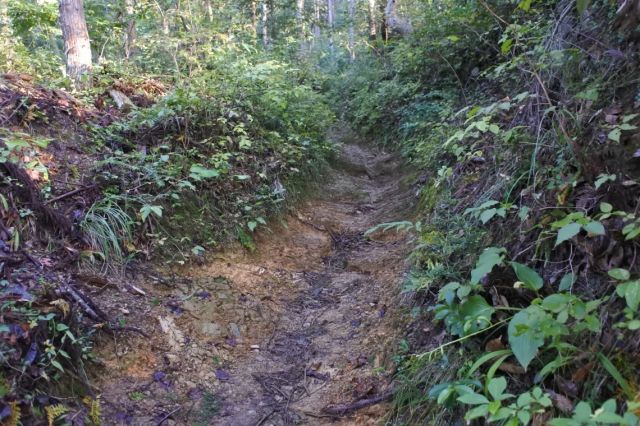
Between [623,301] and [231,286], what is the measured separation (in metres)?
3.74

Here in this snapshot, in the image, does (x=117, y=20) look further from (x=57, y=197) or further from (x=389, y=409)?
(x=389, y=409)

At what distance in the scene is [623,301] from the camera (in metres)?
2.30

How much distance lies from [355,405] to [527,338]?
1572 mm

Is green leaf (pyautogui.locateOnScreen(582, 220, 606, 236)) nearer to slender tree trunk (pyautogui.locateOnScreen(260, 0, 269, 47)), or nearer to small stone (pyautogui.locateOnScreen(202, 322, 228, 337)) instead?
small stone (pyautogui.locateOnScreen(202, 322, 228, 337))

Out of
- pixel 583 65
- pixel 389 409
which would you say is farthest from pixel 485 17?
pixel 389 409

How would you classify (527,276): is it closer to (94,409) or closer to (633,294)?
(633,294)

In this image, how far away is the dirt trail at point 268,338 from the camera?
351cm

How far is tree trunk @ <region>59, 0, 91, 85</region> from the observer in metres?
7.56

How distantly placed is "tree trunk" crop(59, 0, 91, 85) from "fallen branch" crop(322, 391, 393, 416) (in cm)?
695

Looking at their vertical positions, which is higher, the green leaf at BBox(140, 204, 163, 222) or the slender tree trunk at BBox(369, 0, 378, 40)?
the slender tree trunk at BBox(369, 0, 378, 40)

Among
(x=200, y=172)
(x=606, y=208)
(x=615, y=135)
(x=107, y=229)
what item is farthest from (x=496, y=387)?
(x=200, y=172)

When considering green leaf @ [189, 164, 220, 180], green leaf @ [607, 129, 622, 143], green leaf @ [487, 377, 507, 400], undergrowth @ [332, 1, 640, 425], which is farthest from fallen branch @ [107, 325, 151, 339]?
green leaf @ [607, 129, 622, 143]

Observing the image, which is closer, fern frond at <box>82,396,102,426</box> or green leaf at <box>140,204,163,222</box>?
fern frond at <box>82,396,102,426</box>

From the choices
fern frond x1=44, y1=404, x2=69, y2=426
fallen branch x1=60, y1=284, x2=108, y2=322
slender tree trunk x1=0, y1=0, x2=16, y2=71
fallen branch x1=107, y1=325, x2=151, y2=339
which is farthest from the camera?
slender tree trunk x1=0, y1=0, x2=16, y2=71
